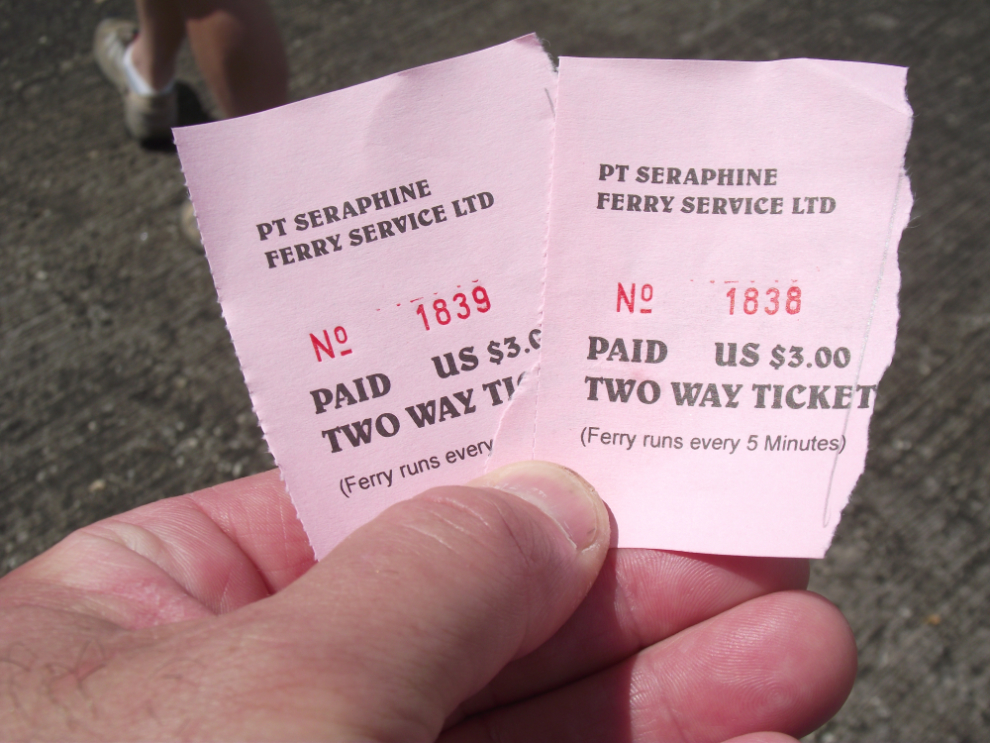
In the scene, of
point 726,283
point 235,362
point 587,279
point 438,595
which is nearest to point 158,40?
point 235,362

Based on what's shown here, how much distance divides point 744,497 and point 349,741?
1.98ft

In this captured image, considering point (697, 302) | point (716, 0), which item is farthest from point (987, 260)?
point (697, 302)

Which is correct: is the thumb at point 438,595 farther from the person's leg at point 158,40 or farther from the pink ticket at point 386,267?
the person's leg at point 158,40

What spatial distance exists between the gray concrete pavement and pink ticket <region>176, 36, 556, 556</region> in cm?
90

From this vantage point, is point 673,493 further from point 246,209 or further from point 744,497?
point 246,209

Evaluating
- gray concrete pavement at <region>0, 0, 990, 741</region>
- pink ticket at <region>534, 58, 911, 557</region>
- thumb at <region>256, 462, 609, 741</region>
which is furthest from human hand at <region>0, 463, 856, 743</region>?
gray concrete pavement at <region>0, 0, 990, 741</region>

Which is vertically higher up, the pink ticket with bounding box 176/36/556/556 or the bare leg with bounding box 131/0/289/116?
the bare leg with bounding box 131/0/289/116

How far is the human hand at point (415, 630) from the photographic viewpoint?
2.31ft

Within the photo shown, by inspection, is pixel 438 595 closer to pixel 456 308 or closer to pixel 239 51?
pixel 456 308

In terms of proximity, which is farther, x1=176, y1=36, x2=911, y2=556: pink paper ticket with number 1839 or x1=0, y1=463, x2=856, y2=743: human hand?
x1=176, y1=36, x2=911, y2=556: pink paper ticket with number 1839

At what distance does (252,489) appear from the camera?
125 centimetres

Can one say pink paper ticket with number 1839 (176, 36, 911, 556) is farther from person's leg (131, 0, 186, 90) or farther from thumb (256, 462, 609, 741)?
person's leg (131, 0, 186, 90)

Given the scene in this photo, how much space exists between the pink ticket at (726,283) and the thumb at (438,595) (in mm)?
133

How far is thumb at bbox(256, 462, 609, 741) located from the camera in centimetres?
72
